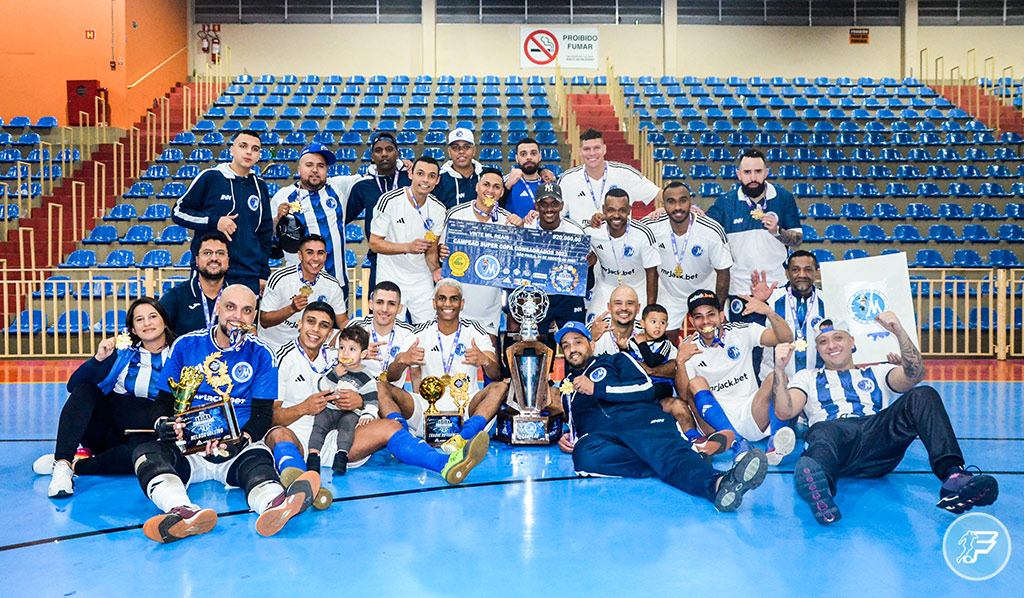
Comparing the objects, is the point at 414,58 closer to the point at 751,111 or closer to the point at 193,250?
the point at 751,111

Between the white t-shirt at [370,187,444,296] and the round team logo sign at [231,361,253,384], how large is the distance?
2056 mm

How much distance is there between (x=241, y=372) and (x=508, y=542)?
177 centimetres

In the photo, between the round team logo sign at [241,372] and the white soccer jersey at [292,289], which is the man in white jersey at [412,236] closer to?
the white soccer jersey at [292,289]

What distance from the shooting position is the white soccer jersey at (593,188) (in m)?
6.48

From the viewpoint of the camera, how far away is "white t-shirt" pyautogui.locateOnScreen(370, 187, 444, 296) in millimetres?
6215

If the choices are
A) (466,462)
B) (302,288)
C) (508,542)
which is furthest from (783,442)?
(302,288)

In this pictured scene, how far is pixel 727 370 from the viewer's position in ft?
18.1

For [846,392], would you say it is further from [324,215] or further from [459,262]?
[324,215]

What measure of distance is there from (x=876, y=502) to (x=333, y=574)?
279 cm

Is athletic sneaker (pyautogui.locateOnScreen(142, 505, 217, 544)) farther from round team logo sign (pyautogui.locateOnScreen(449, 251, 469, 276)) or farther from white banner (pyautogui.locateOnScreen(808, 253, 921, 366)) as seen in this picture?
white banner (pyautogui.locateOnScreen(808, 253, 921, 366))

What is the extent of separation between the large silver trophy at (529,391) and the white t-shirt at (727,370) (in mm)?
999

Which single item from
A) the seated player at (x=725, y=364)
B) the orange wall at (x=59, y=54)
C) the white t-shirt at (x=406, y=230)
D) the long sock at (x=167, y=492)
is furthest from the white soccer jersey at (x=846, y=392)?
the orange wall at (x=59, y=54)

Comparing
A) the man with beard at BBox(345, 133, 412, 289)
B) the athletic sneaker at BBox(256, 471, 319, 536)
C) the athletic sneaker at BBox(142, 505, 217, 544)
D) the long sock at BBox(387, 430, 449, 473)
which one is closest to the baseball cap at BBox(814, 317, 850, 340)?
the long sock at BBox(387, 430, 449, 473)

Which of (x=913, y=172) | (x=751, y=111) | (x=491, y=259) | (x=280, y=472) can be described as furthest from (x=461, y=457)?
(x=751, y=111)
